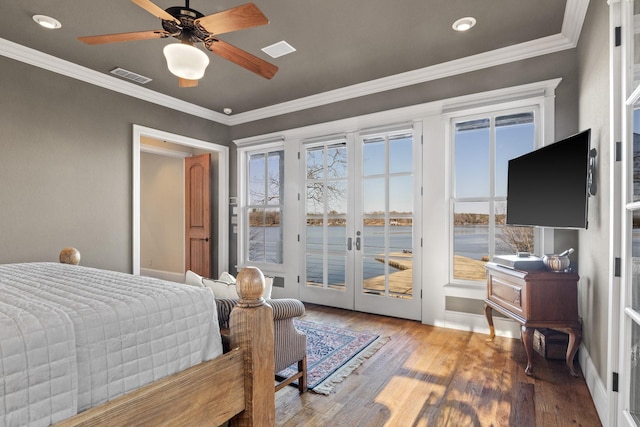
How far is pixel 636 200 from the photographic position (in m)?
1.51

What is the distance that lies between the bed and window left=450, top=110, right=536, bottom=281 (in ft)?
9.52

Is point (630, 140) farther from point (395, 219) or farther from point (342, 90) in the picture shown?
point (342, 90)

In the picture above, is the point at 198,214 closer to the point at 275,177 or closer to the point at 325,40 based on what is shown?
the point at 275,177

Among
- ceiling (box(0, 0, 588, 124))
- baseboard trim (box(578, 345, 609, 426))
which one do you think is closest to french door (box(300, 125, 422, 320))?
ceiling (box(0, 0, 588, 124))

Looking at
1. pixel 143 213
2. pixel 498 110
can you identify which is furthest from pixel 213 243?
pixel 498 110

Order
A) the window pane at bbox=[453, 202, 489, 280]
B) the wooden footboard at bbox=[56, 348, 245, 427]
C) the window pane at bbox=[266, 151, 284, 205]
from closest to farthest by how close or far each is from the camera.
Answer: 1. the wooden footboard at bbox=[56, 348, 245, 427]
2. the window pane at bbox=[453, 202, 489, 280]
3. the window pane at bbox=[266, 151, 284, 205]

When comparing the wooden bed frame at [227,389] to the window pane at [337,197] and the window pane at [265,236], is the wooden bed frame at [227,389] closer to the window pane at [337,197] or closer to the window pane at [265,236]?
the window pane at [337,197]

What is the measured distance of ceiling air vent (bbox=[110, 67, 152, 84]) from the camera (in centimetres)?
374

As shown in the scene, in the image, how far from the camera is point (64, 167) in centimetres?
360

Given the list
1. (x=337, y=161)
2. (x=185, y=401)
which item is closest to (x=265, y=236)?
(x=337, y=161)

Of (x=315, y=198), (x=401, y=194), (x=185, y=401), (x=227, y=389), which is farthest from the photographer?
(x=315, y=198)

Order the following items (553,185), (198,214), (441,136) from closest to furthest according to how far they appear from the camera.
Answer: (553,185) → (441,136) → (198,214)

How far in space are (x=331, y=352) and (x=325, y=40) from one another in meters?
2.82

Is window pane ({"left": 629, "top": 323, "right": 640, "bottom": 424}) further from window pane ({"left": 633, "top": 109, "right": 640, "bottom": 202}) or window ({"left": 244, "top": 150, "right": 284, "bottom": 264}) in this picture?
window ({"left": 244, "top": 150, "right": 284, "bottom": 264})
